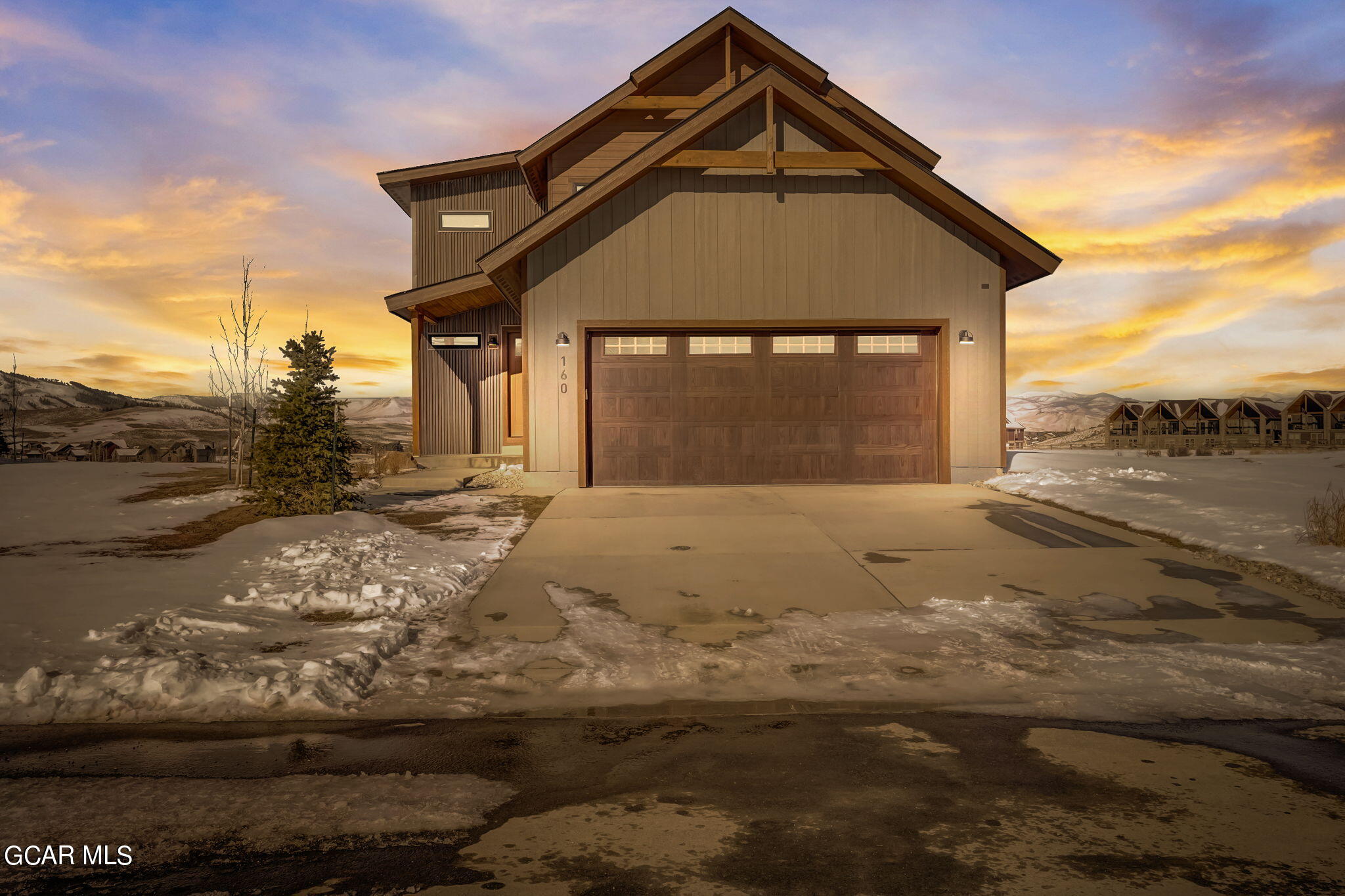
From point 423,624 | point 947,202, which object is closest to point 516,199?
point 947,202

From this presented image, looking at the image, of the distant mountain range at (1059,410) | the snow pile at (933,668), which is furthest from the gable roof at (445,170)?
the distant mountain range at (1059,410)

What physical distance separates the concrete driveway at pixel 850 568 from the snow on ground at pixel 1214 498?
1.78ft

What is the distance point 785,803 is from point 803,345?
33.8 feet

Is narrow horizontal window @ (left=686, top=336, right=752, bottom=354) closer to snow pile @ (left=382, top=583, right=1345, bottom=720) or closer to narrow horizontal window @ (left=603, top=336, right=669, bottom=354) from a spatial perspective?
narrow horizontal window @ (left=603, top=336, right=669, bottom=354)

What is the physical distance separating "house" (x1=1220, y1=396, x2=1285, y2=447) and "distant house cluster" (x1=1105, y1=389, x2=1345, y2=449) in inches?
0.8

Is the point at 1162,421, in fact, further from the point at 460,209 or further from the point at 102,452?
the point at 102,452

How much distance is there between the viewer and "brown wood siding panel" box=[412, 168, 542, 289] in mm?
18078

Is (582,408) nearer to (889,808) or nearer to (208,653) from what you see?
(208,653)

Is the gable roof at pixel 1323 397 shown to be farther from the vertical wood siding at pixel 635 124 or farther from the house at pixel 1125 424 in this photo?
the vertical wood siding at pixel 635 124

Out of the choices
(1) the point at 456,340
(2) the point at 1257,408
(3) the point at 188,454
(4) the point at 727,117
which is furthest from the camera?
(2) the point at 1257,408

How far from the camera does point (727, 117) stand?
11961 millimetres

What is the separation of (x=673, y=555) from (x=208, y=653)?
396cm

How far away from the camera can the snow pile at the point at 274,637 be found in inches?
144

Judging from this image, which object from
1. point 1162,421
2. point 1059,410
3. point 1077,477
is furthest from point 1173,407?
point 1059,410
